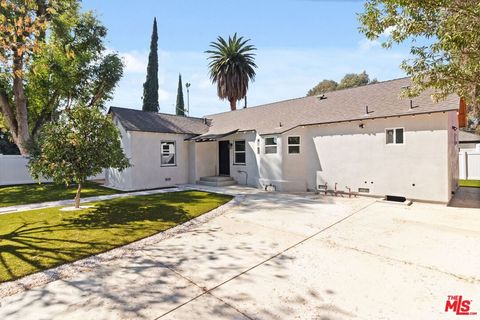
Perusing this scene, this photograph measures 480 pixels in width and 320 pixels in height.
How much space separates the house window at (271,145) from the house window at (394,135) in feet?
17.8

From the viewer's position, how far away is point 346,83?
39281mm

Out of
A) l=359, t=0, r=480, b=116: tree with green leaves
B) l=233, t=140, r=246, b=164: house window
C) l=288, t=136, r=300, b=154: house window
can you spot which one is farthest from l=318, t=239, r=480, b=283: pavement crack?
l=233, t=140, r=246, b=164: house window

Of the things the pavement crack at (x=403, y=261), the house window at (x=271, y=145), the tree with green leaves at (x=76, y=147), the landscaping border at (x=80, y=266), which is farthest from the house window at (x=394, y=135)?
the tree with green leaves at (x=76, y=147)

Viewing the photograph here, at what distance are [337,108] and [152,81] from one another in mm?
24620

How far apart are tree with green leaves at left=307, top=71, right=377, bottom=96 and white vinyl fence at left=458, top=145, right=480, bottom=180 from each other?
75.4 ft

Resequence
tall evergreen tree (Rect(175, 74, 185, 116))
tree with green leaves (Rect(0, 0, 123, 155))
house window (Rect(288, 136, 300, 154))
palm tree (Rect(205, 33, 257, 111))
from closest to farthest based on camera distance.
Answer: house window (Rect(288, 136, 300, 154)), tree with green leaves (Rect(0, 0, 123, 155)), palm tree (Rect(205, 33, 257, 111)), tall evergreen tree (Rect(175, 74, 185, 116))

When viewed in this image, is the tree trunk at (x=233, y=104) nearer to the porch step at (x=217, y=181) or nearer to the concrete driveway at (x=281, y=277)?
the porch step at (x=217, y=181)

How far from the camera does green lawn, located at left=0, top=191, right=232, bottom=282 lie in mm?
5020

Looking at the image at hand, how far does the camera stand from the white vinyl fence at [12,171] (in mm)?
17600

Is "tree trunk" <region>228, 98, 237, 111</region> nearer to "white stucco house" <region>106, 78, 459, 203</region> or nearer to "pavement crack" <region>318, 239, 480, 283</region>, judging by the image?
"white stucco house" <region>106, 78, 459, 203</region>

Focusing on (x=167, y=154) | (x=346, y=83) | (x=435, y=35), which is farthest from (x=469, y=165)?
(x=346, y=83)

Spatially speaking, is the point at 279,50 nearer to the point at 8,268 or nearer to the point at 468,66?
the point at 468,66

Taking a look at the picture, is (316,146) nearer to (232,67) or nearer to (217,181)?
(217,181)

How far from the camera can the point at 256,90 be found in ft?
97.3
